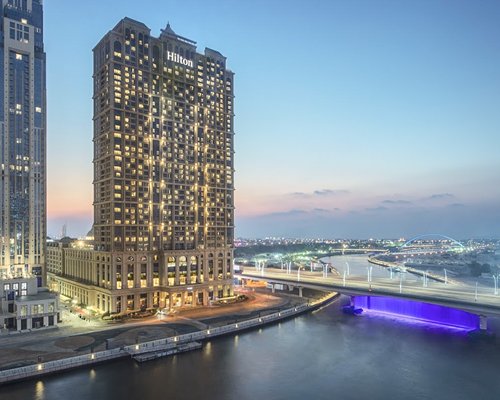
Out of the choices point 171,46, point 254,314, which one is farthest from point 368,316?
point 171,46

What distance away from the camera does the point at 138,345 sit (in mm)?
65125

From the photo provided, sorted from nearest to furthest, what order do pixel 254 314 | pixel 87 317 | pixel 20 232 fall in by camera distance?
1. pixel 87 317
2. pixel 254 314
3. pixel 20 232

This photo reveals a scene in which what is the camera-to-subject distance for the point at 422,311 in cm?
9538

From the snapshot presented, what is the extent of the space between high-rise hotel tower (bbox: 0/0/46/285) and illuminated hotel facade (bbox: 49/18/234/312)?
44.2 ft

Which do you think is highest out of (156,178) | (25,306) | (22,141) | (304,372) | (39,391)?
(22,141)

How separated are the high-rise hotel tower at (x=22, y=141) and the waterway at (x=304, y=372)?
173ft

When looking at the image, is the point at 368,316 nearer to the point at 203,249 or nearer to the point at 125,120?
the point at 203,249

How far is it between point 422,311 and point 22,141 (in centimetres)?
10411

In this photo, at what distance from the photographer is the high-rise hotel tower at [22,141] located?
96938 mm

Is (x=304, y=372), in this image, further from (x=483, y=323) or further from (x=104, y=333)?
(x=483, y=323)

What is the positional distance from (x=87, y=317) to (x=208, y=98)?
64258 millimetres

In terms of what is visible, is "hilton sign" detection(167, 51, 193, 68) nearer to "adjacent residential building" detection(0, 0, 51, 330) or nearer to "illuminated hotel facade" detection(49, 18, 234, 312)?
"illuminated hotel facade" detection(49, 18, 234, 312)

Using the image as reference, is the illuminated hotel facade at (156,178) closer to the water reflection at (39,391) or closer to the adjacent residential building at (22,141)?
the adjacent residential building at (22,141)

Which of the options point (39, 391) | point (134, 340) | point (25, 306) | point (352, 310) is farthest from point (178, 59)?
point (39, 391)
